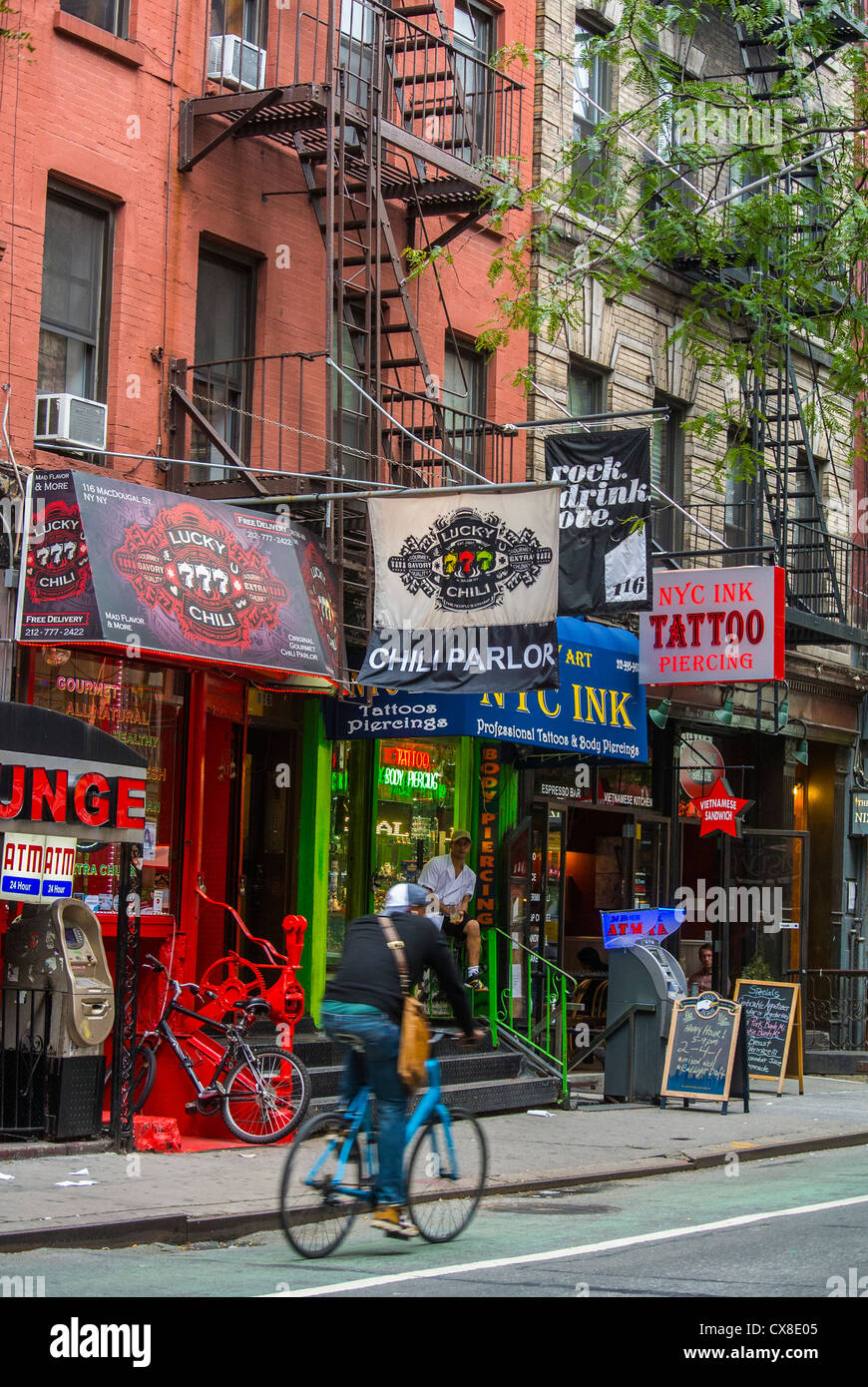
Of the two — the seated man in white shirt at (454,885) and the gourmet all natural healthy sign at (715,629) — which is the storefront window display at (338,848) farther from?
the gourmet all natural healthy sign at (715,629)

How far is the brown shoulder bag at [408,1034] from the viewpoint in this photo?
837cm

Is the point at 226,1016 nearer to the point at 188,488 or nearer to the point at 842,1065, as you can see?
the point at 188,488

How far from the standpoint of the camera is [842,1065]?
2128cm

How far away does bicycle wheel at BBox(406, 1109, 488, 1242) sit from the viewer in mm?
8680

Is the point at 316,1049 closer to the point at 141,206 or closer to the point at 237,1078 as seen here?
the point at 237,1078

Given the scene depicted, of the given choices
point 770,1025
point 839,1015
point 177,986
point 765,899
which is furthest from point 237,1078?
point 839,1015

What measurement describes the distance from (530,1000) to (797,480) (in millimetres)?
10520

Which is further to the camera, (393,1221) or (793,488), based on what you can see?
(793,488)

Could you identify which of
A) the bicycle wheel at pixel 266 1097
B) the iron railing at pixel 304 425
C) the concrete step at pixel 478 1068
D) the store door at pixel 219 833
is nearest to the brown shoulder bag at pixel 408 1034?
the bicycle wheel at pixel 266 1097

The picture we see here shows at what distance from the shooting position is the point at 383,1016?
8375mm

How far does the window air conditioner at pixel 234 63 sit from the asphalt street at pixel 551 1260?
944 cm
